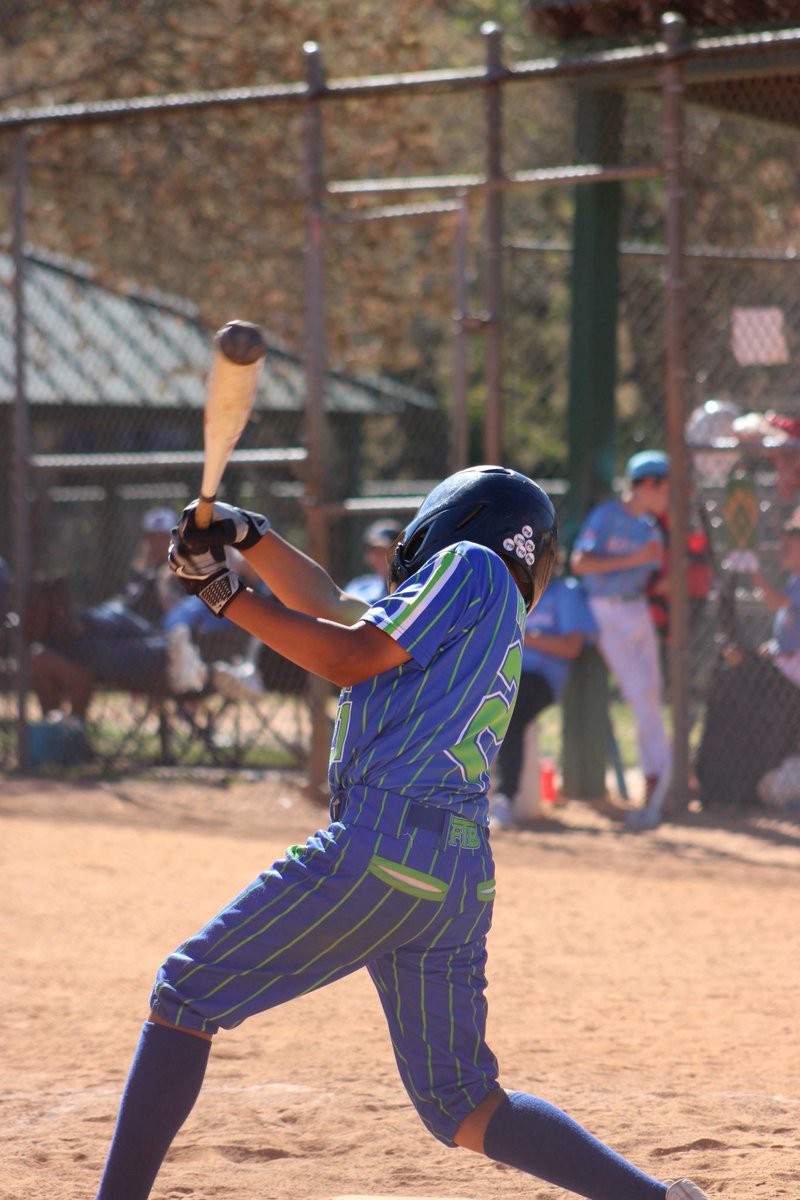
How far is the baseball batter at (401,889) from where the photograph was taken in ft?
8.96

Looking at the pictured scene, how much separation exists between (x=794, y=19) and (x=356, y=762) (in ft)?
22.2

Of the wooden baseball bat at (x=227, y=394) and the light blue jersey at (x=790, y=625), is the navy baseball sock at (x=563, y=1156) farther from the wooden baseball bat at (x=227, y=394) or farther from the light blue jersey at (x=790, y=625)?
the light blue jersey at (x=790, y=625)

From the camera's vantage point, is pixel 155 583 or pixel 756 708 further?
pixel 155 583

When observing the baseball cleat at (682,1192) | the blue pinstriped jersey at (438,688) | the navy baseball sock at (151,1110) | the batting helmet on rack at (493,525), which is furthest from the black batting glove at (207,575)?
the baseball cleat at (682,1192)

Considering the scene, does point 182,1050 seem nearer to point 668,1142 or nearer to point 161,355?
point 668,1142

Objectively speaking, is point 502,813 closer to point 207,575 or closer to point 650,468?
point 650,468

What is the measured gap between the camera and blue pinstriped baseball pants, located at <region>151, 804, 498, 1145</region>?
108 inches

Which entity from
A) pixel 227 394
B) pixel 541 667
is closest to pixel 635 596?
pixel 541 667

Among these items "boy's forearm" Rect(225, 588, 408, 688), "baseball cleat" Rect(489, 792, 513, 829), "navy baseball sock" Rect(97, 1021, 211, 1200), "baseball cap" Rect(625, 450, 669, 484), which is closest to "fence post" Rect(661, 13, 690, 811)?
"baseball cap" Rect(625, 450, 669, 484)

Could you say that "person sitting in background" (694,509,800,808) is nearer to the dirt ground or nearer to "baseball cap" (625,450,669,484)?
the dirt ground

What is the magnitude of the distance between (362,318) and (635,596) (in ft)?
25.8

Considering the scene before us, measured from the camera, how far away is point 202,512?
8.98 ft

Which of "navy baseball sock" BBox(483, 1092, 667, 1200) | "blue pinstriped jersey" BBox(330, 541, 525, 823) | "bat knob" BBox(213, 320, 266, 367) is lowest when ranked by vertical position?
"navy baseball sock" BBox(483, 1092, 667, 1200)

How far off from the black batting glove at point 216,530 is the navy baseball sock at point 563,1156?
1.11 meters
